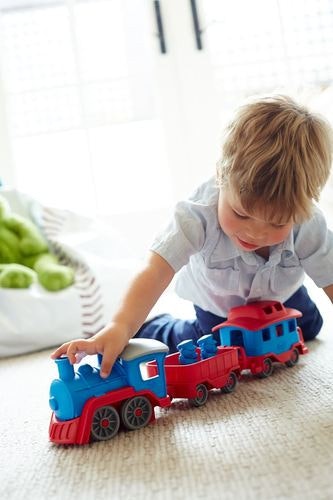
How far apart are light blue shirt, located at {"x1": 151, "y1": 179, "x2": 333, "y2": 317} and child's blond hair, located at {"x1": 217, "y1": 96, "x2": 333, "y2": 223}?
0.38ft

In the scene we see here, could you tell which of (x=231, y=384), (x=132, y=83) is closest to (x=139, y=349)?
(x=231, y=384)

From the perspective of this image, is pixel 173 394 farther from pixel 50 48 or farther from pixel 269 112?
pixel 50 48

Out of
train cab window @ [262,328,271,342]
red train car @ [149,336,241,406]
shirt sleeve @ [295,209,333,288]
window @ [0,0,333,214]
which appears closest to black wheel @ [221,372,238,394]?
red train car @ [149,336,241,406]

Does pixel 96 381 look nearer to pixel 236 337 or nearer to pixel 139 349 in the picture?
pixel 139 349

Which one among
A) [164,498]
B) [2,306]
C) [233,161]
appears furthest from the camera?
[2,306]

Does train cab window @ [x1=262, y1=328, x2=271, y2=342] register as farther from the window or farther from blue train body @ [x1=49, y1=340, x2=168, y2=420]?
the window

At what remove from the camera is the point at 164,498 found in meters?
0.58

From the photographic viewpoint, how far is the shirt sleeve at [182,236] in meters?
0.99

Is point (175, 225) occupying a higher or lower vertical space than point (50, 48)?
lower

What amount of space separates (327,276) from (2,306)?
2.66ft

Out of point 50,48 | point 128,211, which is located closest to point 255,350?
point 128,211

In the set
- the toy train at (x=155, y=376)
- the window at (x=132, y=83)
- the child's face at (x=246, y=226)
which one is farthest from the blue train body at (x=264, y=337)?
the window at (x=132, y=83)

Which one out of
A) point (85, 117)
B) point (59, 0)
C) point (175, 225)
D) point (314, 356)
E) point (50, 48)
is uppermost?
point (59, 0)

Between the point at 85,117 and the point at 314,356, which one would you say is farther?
the point at 85,117
